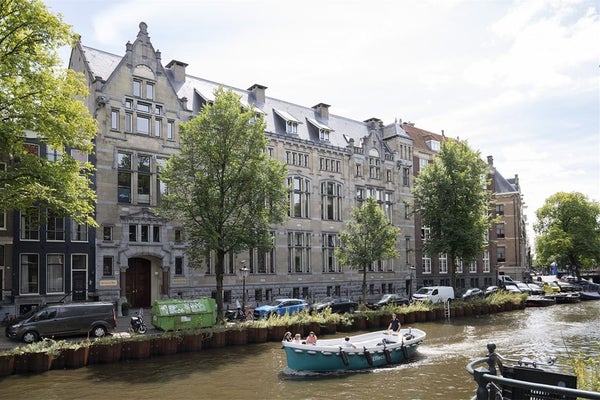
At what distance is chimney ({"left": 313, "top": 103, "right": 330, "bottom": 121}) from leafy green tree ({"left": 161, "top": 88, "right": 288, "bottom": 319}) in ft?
88.5

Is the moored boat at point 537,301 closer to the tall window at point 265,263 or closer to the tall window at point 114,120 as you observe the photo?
the tall window at point 265,263

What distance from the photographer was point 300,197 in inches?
2063

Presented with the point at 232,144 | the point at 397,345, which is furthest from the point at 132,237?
the point at 397,345

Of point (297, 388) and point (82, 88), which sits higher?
point (82, 88)

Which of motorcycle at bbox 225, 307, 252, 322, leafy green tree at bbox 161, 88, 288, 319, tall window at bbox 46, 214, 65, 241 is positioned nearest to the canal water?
motorcycle at bbox 225, 307, 252, 322

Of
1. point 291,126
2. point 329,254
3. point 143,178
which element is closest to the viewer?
point 143,178

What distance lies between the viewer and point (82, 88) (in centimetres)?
2583

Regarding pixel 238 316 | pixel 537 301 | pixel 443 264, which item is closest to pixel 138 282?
pixel 238 316

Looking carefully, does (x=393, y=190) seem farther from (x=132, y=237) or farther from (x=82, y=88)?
(x=82, y=88)

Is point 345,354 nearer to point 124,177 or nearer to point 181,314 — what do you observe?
point 181,314

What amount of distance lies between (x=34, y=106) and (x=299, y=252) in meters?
32.0

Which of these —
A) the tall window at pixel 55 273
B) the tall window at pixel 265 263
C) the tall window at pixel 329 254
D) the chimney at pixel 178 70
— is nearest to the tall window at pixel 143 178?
the tall window at pixel 55 273

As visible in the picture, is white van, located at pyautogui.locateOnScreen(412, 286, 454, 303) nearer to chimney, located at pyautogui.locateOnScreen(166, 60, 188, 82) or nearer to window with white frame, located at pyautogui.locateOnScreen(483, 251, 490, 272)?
window with white frame, located at pyautogui.locateOnScreen(483, 251, 490, 272)

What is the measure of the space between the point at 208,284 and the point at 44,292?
1313 cm
